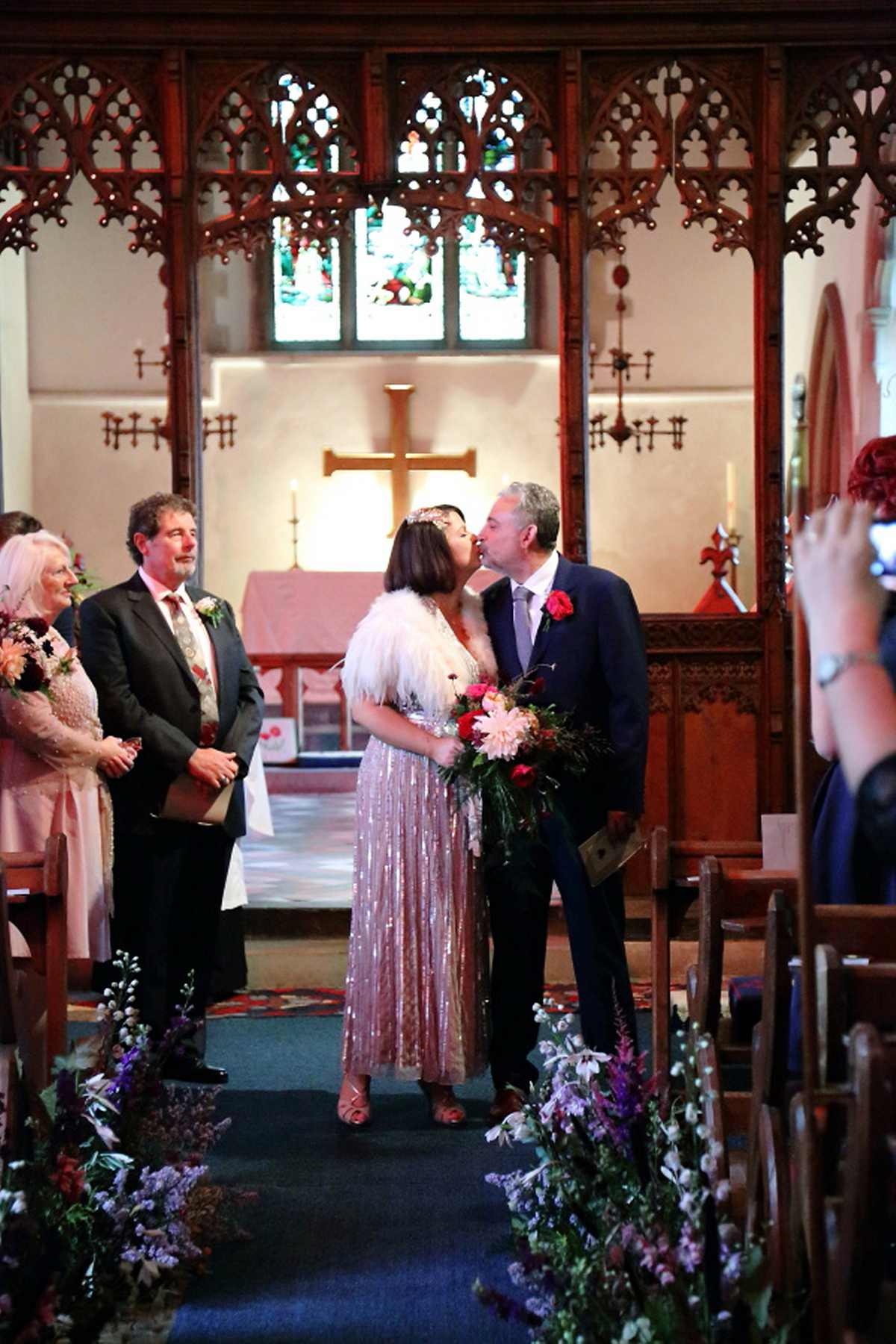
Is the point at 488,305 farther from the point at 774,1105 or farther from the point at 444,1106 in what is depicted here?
the point at 774,1105

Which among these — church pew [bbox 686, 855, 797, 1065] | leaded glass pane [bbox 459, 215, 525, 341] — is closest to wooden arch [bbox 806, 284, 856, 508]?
leaded glass pane [bbox 459, 215, 525, 341]

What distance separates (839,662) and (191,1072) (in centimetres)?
351

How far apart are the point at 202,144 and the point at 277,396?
7.61 metres

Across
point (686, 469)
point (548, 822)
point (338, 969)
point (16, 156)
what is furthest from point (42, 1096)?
point (686, 469)

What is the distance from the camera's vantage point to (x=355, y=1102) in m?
4.43

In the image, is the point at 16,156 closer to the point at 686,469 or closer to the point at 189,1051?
the point at 686,469

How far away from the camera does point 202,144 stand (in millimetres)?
6508

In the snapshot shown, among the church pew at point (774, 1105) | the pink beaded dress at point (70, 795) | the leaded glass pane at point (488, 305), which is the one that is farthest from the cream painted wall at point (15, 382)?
the church pew at point (774, 1105)

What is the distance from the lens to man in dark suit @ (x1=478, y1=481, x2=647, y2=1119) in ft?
14.3

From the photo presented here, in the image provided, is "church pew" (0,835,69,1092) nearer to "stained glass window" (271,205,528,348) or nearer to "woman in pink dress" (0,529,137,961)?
"woman in pink dress" (0,529,137,961)

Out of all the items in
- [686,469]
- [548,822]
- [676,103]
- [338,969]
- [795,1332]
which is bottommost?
[338,969]

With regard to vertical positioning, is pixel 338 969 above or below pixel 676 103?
below

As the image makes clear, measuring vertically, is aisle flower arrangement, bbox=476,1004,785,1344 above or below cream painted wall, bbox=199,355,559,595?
below

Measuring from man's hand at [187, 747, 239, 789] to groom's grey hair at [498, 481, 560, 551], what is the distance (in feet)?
3.73
